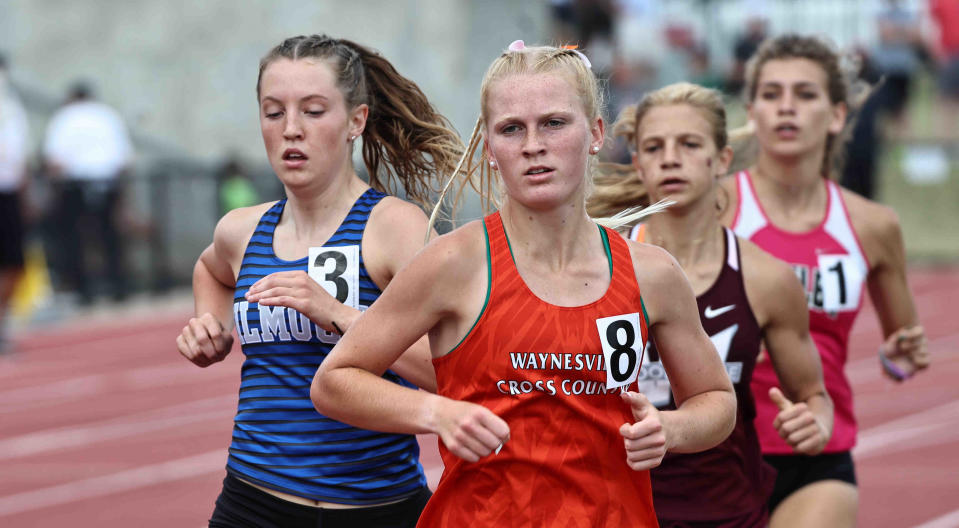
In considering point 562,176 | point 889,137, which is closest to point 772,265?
point 562,176

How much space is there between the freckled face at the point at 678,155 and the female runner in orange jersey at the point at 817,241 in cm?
63

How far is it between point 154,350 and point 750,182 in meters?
9.54

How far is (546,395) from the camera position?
3072 mm

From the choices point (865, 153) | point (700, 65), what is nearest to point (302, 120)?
point (865, 153)

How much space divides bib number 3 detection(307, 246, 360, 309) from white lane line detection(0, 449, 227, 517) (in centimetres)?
471

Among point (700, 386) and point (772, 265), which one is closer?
point (700, 386)

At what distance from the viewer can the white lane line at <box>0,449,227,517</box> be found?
816 centimetres

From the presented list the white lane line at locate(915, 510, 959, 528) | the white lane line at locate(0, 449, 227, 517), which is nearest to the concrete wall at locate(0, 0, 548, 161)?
the white lane line at locate(0, 449, 227, 517)

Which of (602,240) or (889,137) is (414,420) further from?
(889,137)

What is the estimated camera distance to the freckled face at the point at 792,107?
5.16 m

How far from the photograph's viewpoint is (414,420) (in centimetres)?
296

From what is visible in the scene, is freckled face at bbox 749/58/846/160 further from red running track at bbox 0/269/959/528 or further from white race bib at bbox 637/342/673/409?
red running track at bbox 0/269/959/528

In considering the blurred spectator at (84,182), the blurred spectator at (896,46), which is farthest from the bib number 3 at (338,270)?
the blurred spectator at (896,46)

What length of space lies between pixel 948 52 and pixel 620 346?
1690 cm
